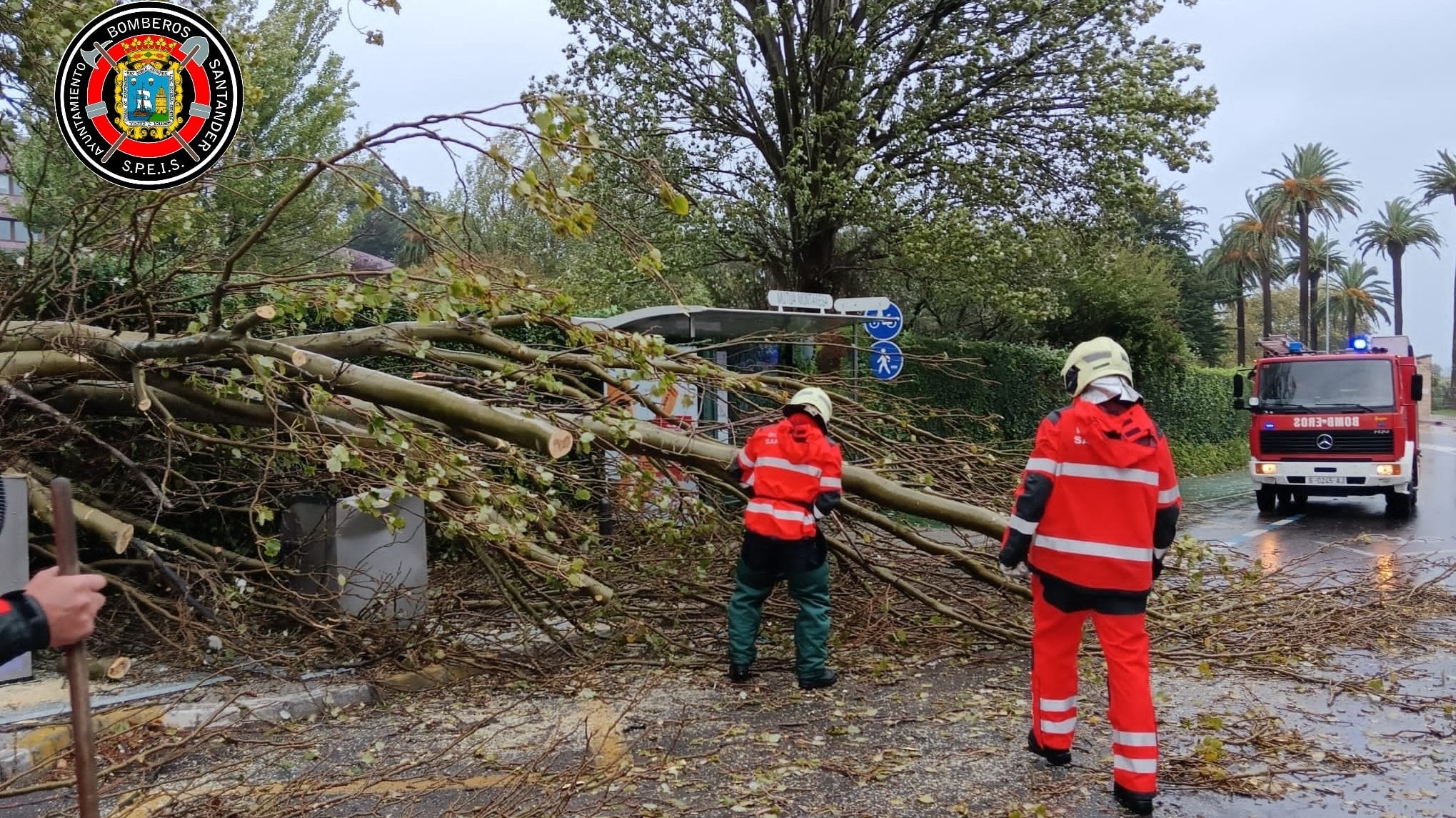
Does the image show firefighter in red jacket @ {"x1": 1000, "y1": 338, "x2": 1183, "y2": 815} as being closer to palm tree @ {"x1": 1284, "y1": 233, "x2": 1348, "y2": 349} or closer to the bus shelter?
the bus shelter

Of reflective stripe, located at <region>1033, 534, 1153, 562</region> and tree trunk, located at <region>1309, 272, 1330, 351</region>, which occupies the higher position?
tree trunk, located at <region>1309, 272, 1330, 351</region>

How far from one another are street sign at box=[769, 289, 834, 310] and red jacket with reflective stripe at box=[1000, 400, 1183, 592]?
18.1ft

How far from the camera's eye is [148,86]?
6.06 m

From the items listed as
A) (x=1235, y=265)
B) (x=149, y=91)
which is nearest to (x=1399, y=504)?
(x=149, y=91)

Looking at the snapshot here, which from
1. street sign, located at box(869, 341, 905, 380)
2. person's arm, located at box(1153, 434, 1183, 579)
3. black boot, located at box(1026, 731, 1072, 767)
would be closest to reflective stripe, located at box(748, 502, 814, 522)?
black boot, located at box(1026, 731, 1072, 767)

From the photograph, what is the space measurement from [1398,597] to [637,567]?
525 centimetres

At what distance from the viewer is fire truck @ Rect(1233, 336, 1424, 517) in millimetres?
12094

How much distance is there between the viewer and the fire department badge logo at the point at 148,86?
5871 mm

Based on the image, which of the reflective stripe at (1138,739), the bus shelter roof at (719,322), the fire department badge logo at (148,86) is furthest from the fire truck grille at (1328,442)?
the fire department badge logo at (148,86)

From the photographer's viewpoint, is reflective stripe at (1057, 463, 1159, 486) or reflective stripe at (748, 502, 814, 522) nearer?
reflective stripe at (1057, 463, 1159, 486)

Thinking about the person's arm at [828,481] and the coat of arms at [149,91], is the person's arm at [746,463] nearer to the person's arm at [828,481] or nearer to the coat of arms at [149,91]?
the person's arm at [828,481]

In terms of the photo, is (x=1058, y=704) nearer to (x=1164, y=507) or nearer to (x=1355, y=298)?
(x=1164, y=507)

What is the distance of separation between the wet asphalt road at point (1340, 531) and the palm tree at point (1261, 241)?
82.5 feet

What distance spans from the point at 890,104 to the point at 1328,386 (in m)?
7.07
